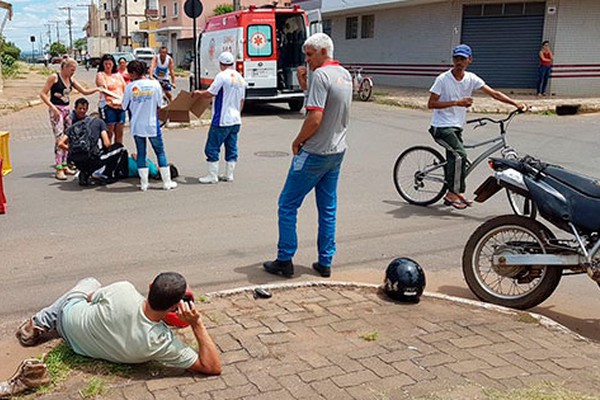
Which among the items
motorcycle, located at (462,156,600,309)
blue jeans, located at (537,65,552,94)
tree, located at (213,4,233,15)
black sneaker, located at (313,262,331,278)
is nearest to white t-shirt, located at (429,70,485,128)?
motorcycle, located at (462,156,600,309)

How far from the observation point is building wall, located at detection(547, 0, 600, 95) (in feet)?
70.4

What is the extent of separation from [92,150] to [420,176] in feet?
14.7

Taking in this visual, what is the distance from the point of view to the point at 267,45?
1625 cm

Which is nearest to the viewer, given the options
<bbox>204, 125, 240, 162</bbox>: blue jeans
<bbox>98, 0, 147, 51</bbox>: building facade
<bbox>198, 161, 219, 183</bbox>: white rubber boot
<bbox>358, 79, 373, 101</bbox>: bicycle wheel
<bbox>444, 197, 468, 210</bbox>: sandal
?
<bbox>444, 197, 468, 210</bbox>: sandal

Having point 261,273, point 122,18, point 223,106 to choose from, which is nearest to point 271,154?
point 223,106

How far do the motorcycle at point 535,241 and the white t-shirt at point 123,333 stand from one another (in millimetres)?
2523

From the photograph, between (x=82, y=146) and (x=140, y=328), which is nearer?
(x=140, y=328)

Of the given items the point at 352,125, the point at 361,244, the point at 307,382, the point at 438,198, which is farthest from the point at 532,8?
the point at 307,382

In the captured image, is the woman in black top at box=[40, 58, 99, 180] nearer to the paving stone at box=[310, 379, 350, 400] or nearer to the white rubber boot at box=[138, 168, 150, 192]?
the white rubber boot at box=[138, 168, 150, 192]

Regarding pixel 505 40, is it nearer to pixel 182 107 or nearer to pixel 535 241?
pixel 182 107

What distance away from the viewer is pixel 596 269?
451cm

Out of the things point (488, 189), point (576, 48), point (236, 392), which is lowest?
point (236, 392)

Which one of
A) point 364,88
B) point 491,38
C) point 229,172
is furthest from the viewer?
point 491,38

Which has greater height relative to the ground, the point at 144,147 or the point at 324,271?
the point at 144,147
